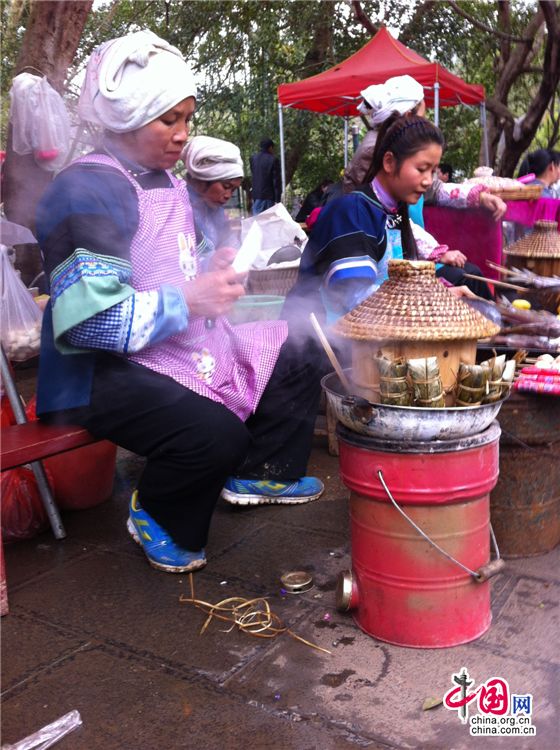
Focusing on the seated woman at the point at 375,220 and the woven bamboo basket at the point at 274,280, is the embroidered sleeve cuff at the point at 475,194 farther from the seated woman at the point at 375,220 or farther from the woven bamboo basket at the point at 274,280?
the seated woman at the point at 375,220

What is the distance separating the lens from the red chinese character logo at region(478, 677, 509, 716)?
81.4 inches

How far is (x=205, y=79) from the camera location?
1720cm

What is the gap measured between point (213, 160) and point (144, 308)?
7.05 feet

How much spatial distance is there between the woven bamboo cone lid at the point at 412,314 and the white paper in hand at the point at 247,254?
438 mm

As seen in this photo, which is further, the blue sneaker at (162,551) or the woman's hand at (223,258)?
the blue sneaker at (162,551)

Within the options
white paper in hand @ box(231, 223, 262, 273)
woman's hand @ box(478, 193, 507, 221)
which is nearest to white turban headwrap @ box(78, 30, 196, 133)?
white paper in hand @ box(231, 223, 262, 273)

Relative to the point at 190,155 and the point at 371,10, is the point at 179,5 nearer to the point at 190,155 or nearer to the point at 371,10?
the point at 371,10

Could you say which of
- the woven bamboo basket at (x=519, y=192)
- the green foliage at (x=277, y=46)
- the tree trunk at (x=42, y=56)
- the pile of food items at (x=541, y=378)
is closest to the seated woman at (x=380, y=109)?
→ the pile of food items at (x=541, y=378)

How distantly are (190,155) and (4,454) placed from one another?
2.58m

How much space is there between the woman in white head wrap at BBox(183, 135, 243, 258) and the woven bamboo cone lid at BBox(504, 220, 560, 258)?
189 centimetres

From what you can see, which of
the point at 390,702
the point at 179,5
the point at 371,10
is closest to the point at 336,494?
the point at 390,702

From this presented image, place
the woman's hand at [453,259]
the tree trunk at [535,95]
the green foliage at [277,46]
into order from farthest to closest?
the green foliage at [277,46] < the tree trunk at [535,95] < the woman's hand at [453,259]

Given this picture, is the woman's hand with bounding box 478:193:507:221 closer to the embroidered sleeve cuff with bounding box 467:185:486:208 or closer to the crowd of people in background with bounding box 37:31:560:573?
the embroidered sleeve cuff with bounding box 467:185:486:208

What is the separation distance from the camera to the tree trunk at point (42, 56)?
5363 millimetres
